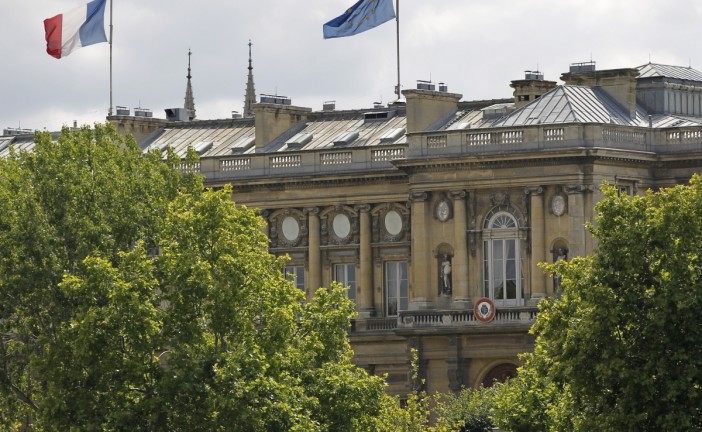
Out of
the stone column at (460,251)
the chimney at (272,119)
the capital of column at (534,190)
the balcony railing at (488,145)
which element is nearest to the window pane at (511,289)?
the stone column at (460,251)

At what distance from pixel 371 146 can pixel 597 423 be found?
4540 centimetres

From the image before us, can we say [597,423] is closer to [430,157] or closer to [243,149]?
[430,157]

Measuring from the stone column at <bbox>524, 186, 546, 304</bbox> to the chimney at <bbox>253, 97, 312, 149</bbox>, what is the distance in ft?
63.0

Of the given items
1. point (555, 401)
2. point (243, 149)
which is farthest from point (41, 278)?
point (243, 149)

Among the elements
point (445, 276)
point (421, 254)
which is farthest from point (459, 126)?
point (445, 276)

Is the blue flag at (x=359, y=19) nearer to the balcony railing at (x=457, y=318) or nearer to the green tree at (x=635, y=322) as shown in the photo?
the balcony railing at (x=457, y=318)

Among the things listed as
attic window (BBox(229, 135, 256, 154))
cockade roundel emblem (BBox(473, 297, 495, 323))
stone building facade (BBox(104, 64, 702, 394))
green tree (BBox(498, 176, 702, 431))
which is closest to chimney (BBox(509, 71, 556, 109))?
stone building facade (BBox(104, 64, 702, 394))

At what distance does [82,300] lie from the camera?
116m

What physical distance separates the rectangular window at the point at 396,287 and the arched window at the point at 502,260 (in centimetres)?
682

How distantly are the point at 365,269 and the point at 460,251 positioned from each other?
769 cm

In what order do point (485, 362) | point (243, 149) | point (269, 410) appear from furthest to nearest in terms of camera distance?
1. point (243, 149)
2. point (485, 362)
3. point (269, 410)

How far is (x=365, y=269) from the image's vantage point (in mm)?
149000

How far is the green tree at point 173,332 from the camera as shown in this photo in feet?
369

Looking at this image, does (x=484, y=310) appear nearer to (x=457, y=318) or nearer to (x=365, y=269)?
(x=457, y=318)
